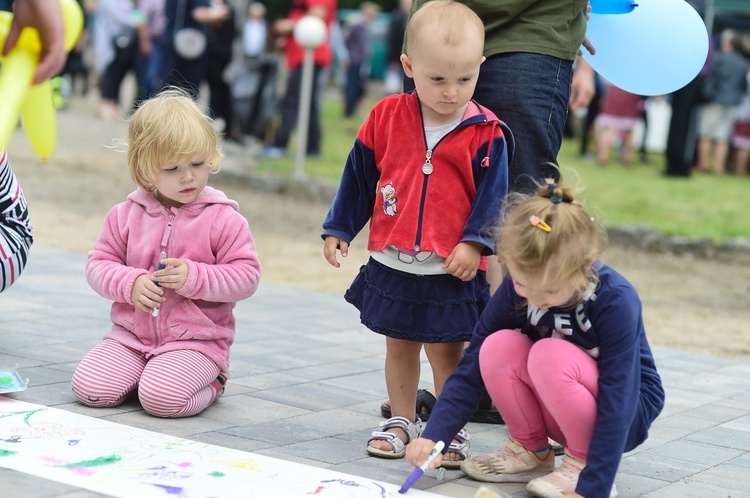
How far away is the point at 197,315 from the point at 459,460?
37.0 inches

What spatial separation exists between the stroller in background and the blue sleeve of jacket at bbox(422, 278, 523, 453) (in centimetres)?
969

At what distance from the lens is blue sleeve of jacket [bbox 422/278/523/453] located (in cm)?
280

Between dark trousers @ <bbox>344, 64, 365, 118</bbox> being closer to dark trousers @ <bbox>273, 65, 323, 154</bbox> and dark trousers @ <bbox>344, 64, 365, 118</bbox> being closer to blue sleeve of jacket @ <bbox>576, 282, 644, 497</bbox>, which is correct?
dark trousers @ <bbox>273, 65, 323, 154</bbox>

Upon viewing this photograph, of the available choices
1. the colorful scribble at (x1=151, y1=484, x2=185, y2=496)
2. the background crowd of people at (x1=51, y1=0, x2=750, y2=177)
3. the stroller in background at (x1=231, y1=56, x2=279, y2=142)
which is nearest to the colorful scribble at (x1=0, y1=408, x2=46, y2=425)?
the colorful scribble at (x1=151, y1=484, x2=185, y2=496)

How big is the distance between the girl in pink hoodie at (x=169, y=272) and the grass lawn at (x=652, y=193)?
4.81 m

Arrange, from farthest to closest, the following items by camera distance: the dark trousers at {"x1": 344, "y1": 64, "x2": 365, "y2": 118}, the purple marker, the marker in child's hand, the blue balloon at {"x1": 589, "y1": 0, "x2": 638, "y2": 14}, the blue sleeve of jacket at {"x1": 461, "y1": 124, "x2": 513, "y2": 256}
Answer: the dark trousers at {"x1": 344, "y1": 64, "x2": 365, "y2": 118} → the blue balloon at {"x1": 589, "y1": 0, "x2": 638, "y2": 14} → the marker in child's hand → the blue sleeve of jacket at {"x1": 461, "y1": 124, "x2": 513, "y2": 256} → the purple marker

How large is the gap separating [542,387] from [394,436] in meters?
0.53

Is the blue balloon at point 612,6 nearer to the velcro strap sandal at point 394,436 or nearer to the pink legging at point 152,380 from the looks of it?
the velcro strap sandal at point 394,436

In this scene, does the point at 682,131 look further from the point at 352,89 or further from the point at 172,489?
the point at 172,489

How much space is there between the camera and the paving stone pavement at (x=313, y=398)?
9.90 ft

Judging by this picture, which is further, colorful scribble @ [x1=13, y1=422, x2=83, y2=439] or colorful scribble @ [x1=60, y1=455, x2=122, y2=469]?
colorful scribble @ [x1=13, y1=422, x2=83, y2=439]

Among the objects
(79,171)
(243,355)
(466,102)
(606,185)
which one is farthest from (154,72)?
(466,102)

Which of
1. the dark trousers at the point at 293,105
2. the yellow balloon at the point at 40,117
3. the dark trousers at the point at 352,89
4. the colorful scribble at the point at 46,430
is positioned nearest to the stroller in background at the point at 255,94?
the dark trousers at the point at 293,105

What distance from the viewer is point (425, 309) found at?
10.3 ft
